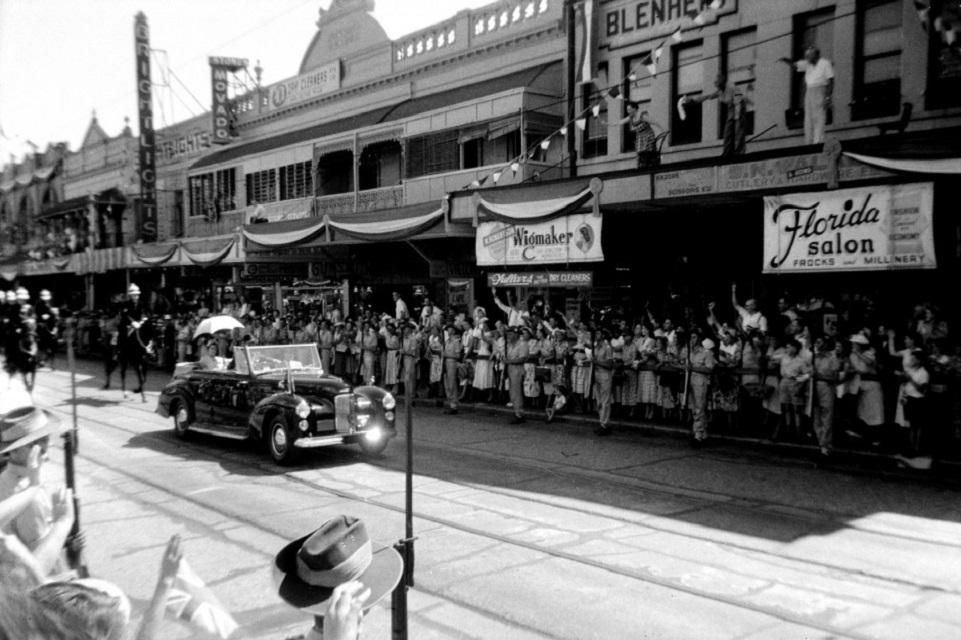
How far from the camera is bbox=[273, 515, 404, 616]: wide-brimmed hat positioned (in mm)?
2658

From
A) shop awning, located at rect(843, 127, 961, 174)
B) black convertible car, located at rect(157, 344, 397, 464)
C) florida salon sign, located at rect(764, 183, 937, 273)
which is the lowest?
black convertible car, located at rect(157, 344, 397, 464)

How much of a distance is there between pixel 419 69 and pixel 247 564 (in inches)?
743

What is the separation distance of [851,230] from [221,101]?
85.0 feet

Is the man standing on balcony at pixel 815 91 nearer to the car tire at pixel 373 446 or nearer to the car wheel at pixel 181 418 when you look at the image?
the car tire at pixel 373 446

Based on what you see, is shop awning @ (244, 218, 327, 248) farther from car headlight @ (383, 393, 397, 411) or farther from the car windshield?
car headlight @ (383, 393, 397, 411)

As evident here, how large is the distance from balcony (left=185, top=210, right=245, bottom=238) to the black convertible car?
16423 millimetres

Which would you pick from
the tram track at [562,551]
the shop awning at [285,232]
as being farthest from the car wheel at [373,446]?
the shop awning at [285,232]

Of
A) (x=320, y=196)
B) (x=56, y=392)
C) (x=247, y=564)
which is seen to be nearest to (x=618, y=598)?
(x=247, y=564)

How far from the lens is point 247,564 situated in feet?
22.4

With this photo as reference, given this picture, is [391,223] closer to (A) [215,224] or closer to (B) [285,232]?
(B) [285,232]

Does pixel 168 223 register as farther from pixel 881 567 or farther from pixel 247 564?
pixel 881 567

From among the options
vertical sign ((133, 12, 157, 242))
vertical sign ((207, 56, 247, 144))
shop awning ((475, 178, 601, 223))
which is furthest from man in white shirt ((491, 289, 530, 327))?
vertical sign ((133, 12, 157, 242))

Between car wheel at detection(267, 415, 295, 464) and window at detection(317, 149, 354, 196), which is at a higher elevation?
window at detection(317, 149, 354, 196)

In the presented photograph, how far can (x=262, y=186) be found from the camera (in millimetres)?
28078
